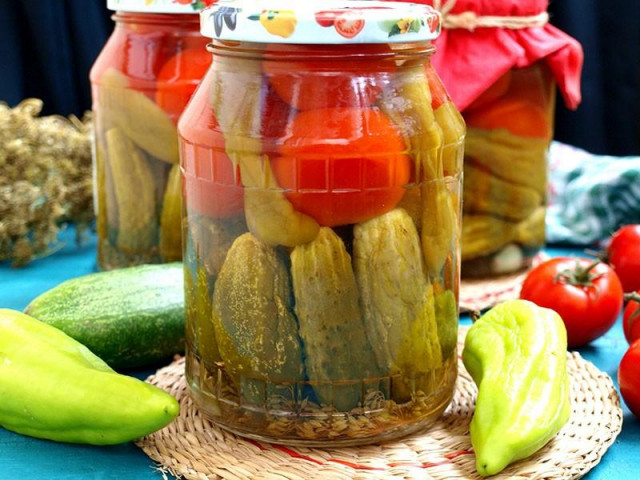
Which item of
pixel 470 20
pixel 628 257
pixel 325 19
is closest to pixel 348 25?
pixel 325 19

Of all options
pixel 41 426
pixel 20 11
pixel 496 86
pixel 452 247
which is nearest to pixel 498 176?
pixel 496 86

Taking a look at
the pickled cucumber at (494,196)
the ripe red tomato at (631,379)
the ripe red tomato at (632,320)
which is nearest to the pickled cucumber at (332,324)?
the ripe red tomato at (631,379)

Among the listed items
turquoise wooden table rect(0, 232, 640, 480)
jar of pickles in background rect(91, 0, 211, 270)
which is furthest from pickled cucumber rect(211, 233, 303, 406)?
jar of pickles in background rect(91, 0, 211, 270)

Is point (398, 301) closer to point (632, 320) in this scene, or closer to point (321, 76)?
point (321, 76)

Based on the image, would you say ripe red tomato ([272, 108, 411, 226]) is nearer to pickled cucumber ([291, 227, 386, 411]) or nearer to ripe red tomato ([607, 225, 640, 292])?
pickled cucumber ([291, 227, 386, 411])

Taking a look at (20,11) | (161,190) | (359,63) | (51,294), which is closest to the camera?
(359,63)

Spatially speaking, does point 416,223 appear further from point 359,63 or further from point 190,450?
point 190,450

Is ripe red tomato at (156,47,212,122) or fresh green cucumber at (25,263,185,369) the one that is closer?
fresh green cucumber at (25,263,185,369)
